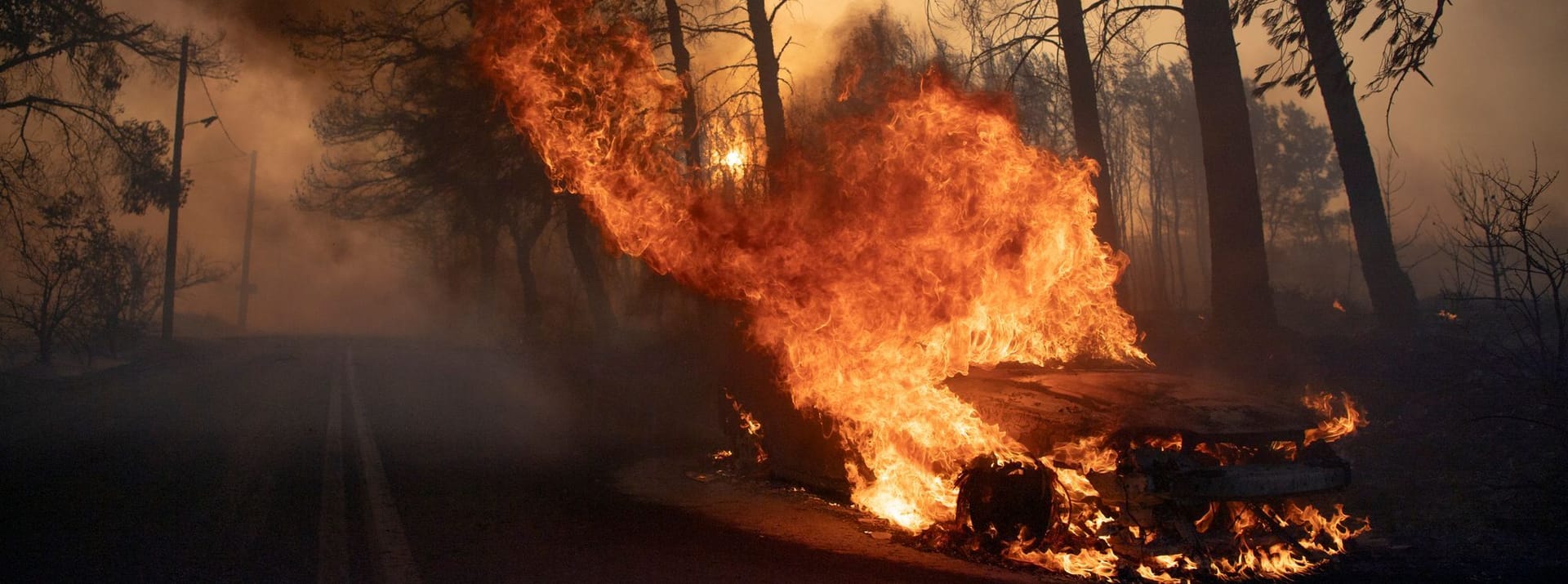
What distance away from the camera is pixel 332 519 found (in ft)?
20.3

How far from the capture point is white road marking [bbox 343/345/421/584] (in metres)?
5.04

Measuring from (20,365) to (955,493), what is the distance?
72.6 feet

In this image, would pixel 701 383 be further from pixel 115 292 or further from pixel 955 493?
pixel 115 292

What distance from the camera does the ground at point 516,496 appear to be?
210 inches

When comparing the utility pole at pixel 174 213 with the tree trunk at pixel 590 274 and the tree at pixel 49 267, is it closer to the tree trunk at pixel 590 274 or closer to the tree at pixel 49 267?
the tree at pixel 49 267

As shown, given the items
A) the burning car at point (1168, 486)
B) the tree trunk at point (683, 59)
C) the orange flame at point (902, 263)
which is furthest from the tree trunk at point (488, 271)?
the burning car at point (1168, 486)

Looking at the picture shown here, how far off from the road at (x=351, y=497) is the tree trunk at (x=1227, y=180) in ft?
24.5

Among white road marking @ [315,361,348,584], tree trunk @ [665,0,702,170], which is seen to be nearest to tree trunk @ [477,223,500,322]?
tree trunk @ [665,0,702,170]

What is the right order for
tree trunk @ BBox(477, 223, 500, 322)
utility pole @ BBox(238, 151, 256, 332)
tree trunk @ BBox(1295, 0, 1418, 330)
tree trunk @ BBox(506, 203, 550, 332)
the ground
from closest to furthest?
the ground → tree trunk @ BBox(1295, 0, 1418, 330) → tree trunk @ BBox(506, 203, 550, 332) → tree trunk @ BBox(477, 223, 500, 322) → utility pole @ BBox(238, 151, 256, 332)

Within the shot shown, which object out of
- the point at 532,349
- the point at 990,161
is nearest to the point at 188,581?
the point at 990,161

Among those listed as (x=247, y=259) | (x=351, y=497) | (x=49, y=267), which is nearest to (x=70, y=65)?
(x=49, y=267)

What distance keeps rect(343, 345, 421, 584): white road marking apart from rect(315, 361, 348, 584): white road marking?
17cm

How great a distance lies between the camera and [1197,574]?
5.29 m

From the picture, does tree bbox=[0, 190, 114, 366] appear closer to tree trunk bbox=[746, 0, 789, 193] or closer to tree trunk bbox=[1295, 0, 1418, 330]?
tree trunk bbox=[746, 0, 789, 193]
